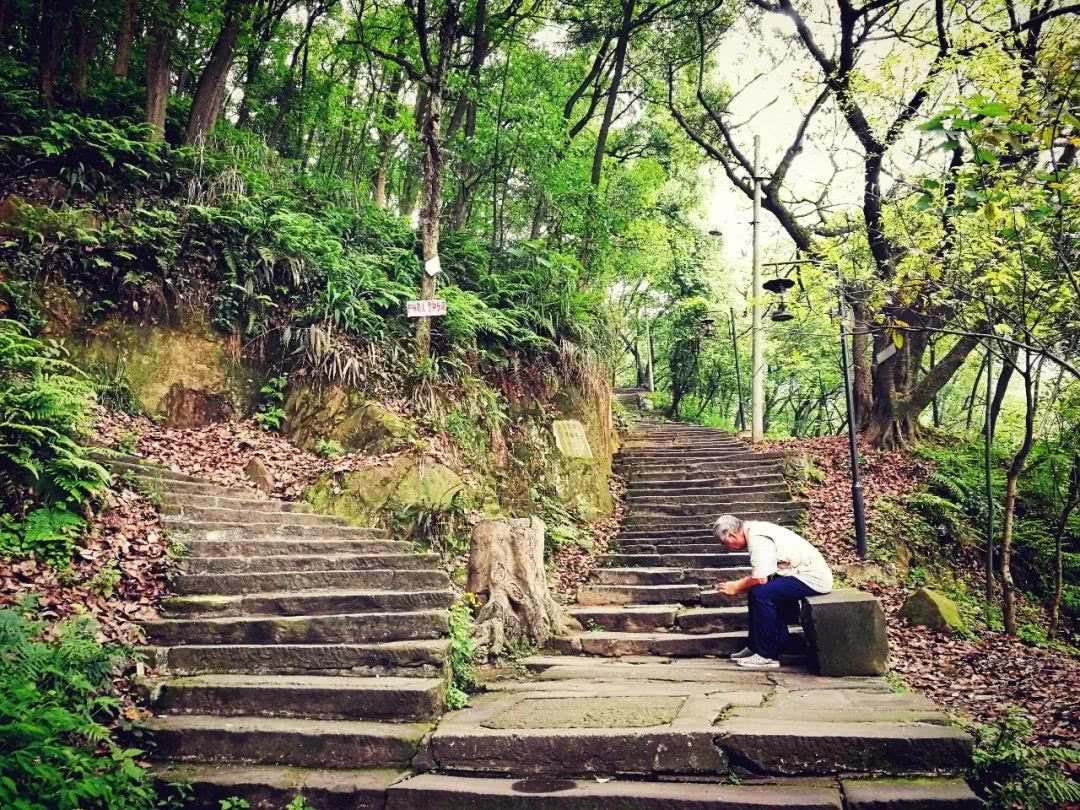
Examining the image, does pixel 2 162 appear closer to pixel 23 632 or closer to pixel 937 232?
pixel 23 632

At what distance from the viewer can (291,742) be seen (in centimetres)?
380

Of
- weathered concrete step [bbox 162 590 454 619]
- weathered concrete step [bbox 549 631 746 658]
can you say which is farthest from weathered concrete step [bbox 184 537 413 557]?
weathered concrete step [bbox 549 631 746 658]

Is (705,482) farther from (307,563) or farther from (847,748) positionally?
(847,748)

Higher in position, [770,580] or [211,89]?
[211,89]

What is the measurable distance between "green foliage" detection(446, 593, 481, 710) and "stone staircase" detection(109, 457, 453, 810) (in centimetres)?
14

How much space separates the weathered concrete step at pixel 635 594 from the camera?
7.41 metres

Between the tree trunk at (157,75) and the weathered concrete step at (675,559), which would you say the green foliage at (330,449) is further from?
the tree trunk at (157,75)

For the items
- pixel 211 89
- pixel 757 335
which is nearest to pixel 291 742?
pixel 211 89

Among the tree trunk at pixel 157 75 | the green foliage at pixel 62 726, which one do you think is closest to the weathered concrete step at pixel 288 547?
the green foliage at pixel 62 726

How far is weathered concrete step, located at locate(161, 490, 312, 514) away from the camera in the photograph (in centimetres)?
600

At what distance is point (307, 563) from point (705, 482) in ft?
25.7

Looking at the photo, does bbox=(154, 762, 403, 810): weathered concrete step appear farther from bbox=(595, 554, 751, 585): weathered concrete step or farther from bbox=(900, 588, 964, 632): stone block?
bbox=(900, 588, 964, 632): stone block

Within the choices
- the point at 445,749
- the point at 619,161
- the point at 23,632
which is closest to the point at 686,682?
the point at 445,749

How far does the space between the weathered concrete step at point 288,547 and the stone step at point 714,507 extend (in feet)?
16.7
